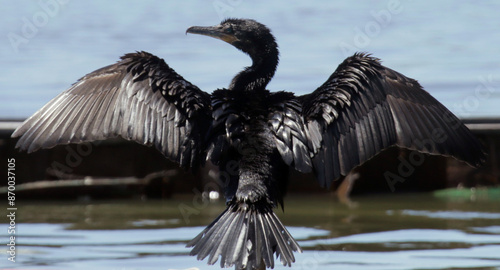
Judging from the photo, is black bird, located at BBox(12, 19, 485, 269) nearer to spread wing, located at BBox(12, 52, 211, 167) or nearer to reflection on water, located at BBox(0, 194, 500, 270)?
spread wing, located at BBox(12, 52, 211, 167)

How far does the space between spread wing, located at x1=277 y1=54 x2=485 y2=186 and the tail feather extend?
477mm

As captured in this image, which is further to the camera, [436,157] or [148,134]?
[436,157]

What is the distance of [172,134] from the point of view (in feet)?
21.0

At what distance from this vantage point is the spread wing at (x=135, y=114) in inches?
252

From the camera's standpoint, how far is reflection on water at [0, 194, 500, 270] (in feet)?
23.4

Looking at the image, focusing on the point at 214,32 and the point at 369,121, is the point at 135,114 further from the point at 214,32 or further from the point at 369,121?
the point at 369,121

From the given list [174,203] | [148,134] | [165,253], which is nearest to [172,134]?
[148,134]

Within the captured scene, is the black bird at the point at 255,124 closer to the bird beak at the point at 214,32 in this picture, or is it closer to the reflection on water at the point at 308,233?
the bird beak at the point at 214,32

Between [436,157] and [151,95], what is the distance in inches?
182

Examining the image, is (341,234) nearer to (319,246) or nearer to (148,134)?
(319,246)

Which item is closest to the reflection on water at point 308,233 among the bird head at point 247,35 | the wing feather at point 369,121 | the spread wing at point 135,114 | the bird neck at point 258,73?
the wing feather at point 369,121

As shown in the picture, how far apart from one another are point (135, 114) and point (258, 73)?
1.10 meters

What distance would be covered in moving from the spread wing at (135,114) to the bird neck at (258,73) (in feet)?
1.72

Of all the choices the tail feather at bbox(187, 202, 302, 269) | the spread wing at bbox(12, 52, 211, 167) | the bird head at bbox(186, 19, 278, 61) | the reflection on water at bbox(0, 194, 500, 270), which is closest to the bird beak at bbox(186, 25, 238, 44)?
the bird head at bbox(186, 19, 278, 61)
